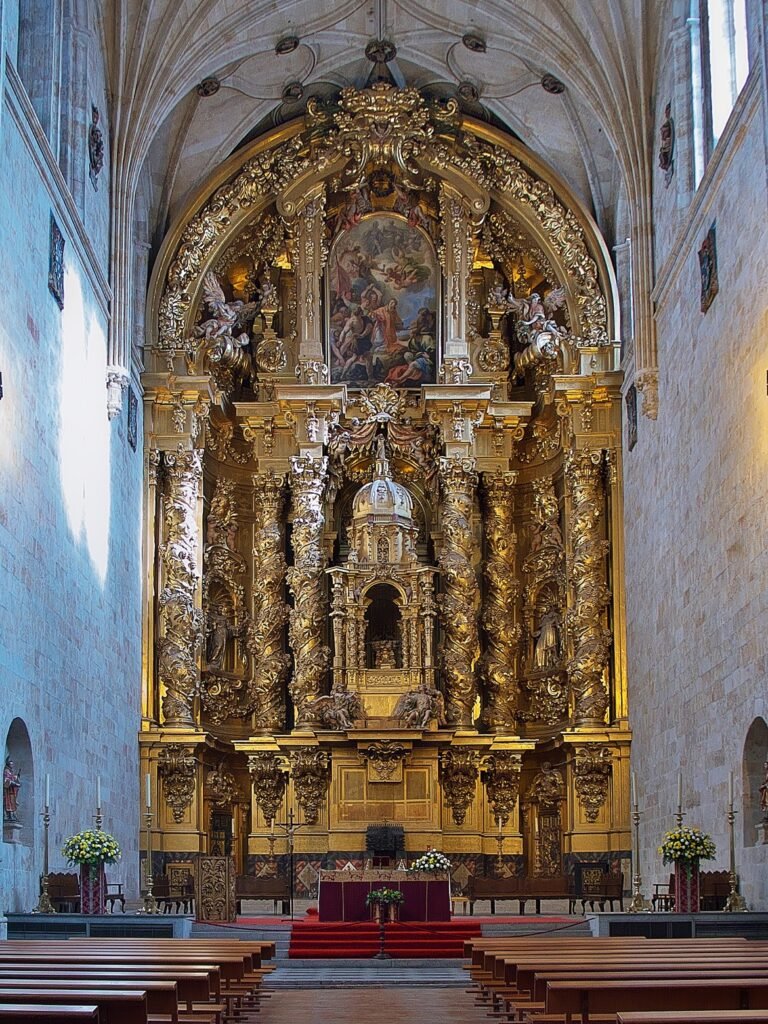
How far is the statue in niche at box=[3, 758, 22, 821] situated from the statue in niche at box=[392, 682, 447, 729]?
1126cm

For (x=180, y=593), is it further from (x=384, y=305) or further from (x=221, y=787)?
(x=384, y=305)

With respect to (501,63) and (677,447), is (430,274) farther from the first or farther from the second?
(677,447)

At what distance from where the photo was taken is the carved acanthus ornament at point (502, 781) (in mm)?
30688

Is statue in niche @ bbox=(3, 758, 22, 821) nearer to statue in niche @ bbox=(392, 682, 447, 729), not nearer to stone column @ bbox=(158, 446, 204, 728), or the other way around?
stone column @ bbox=(158, 446, 204, 728)

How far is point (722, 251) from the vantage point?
21.4m

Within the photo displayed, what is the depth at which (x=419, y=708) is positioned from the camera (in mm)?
30031

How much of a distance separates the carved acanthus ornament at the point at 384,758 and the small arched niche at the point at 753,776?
10.7 metres

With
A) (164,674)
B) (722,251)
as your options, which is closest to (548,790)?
(164,674)

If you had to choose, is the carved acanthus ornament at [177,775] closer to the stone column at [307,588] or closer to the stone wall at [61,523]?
the stone wall at [61,523]

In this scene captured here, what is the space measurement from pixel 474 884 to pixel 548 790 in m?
5.14

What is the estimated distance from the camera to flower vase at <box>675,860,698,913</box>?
19844 millimetres

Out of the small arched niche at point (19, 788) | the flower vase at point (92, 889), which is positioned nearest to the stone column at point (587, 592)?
the flower vase at point (92, 889)

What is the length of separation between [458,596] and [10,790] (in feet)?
43.7

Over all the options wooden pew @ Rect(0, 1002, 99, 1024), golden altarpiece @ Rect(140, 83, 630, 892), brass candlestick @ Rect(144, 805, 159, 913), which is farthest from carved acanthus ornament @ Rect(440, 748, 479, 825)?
wooden pew @ Rect(0, 1002, 99, 1024)
